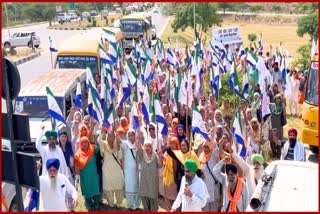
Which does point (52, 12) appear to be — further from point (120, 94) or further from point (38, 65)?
point (120, 94)

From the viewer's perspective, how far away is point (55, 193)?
5.99 meters

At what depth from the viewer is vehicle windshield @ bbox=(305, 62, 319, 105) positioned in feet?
34.9

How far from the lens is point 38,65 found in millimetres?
26875

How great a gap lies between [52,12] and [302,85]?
57.7 metres

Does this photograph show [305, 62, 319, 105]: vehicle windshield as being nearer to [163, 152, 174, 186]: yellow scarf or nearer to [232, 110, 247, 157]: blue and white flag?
[232, 110, 247, 157]: blue and white flag

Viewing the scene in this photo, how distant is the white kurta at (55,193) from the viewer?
19.6 ft

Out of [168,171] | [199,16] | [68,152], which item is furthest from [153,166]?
[199,16]

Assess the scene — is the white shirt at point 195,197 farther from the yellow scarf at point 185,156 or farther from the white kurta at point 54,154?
the white kurta at point 54,154

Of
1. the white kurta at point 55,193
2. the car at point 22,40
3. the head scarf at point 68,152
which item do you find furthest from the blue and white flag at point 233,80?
the car at point 22,40

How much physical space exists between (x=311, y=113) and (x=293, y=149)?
3.26 m

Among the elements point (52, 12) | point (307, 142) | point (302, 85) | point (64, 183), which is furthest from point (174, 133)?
point (52, 12)

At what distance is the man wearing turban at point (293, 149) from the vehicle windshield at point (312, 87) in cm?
335

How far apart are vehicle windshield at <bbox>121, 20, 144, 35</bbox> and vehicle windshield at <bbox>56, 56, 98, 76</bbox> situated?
15.7 metres

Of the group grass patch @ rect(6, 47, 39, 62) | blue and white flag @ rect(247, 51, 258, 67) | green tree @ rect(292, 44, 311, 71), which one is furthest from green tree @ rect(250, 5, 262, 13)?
blue and white flag @ rect(247, 51, 258, 67)
